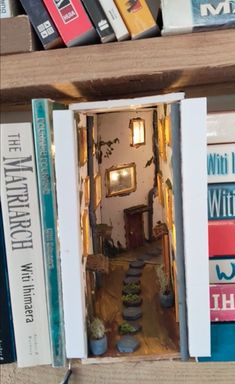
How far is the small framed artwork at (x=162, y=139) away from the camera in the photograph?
586mm

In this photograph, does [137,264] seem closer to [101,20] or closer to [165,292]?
[165,292]

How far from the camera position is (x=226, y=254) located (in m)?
0.52

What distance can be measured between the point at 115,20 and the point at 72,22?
0.05 meters

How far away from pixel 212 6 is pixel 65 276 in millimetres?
348

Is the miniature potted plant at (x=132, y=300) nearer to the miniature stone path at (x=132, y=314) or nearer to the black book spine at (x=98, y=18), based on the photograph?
the miniature stone path at (x=132, y=314)

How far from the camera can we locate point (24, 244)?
0.47m

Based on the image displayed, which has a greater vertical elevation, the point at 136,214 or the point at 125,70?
the point at 125,70

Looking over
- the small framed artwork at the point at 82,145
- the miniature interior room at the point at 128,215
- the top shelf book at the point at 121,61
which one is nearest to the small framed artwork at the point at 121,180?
the miniature interior room at the point at 128,215

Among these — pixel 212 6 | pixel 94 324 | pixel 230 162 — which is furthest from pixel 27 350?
pixel 212 6

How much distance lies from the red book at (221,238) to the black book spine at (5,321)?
10.2 inches

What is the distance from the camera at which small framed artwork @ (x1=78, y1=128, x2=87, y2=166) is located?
52 centimetres

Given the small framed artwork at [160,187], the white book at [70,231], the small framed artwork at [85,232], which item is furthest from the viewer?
the small framed artwork at [160,187]

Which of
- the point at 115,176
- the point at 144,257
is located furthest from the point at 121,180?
the point at 144,257

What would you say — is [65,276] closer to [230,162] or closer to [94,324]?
[94,324]
